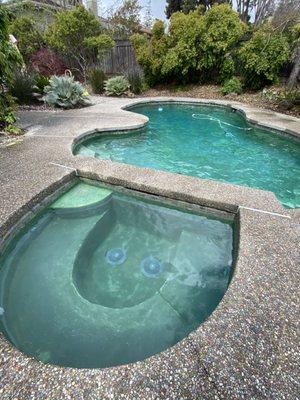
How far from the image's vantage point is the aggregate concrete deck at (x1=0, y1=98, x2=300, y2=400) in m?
1.24

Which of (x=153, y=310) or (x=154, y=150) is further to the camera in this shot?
(x=154, y=150)

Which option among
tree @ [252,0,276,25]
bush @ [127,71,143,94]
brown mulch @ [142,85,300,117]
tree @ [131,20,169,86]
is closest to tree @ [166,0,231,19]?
tree @ [252,0,276,25]

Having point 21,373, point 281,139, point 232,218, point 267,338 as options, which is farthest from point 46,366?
point 281,139

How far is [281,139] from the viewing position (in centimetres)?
574

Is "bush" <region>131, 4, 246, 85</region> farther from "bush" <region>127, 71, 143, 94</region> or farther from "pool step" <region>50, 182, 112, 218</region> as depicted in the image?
"pool step" <region>50, 182, 112, 218</region>

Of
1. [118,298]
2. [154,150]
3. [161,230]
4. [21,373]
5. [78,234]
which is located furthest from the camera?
[154,150]

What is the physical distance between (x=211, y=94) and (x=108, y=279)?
30.0 ft

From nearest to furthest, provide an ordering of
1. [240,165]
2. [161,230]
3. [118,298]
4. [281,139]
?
1. [118,298]
2. [161,230]
3. [240,165]
4. [281,139]

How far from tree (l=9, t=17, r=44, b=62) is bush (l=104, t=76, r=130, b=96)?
5.32 meters

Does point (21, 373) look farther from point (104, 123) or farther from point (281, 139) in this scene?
point (281, 139)

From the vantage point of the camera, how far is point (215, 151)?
5199 millimetres

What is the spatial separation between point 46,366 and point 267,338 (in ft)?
4.27

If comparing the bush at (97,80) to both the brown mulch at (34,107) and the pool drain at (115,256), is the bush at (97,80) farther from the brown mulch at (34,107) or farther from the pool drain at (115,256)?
the pool drain at (115,256)

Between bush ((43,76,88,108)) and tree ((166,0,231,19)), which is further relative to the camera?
tree ((166,0,231,19))
